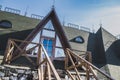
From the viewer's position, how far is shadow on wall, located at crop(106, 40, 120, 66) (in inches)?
606

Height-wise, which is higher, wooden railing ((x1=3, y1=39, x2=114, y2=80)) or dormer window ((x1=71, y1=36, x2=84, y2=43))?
dormer window ((x1=71, y1=36, x2=84, y2=43))

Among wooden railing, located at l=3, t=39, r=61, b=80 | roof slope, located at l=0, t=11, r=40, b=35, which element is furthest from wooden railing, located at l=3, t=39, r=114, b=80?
roof slope, located at l=0, t=11, r=40, b=35

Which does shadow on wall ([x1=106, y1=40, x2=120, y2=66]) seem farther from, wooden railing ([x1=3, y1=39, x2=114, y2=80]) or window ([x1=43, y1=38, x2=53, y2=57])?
window ([x1=43, y1=38, x2=53, y2=57])

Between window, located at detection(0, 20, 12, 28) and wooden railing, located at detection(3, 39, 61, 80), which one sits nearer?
wooden railing, located at detection(3, 39, 61, 80)

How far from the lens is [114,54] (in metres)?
16.4

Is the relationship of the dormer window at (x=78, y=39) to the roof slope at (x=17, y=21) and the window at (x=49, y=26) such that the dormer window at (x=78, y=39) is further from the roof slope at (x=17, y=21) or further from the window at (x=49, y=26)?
the roof slope at (x=17, y=21)

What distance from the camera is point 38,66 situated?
8828 mm

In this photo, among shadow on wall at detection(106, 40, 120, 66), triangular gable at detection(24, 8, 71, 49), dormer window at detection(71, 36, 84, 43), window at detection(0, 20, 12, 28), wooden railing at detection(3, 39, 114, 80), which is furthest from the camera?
dormer window at detection(71, 36, 84, 43)

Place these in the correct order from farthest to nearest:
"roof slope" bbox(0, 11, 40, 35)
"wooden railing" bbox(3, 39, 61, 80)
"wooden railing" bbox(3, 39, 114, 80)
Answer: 1. "roof slope" bbox(0, 11, 40, 35)
2. "wooden railing" bbox(3, 39, 114, 80)
3. "wooden railing" bbox(3, 39, 61, 80)

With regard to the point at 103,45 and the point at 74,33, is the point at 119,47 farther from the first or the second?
the point at 74,33

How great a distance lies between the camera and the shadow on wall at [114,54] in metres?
15.4

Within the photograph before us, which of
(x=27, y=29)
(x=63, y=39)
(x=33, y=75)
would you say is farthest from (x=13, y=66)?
(x=27, y=29)

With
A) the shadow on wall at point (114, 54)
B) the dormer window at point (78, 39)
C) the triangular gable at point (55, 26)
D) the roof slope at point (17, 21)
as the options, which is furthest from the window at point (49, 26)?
the shadow on wall at point (114, 54)

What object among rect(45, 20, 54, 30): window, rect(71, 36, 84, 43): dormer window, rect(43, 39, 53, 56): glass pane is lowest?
rect(43, 39, 53, 56): glass pane
